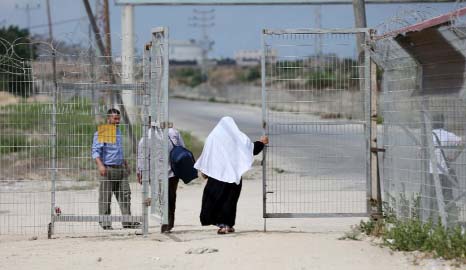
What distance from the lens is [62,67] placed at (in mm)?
12438

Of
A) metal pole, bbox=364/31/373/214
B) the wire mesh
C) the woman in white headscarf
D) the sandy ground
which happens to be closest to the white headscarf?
the woman in white headscarf

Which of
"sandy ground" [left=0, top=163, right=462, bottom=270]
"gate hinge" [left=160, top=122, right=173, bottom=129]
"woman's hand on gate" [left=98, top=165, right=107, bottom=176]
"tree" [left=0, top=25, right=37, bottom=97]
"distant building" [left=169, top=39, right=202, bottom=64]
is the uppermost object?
"distant building" [left=169, top=39, right=202, bottom=64]

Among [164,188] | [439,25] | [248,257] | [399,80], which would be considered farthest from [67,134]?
[439,25]

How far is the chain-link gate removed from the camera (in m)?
11.5

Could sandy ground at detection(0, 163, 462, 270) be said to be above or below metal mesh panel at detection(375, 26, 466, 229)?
below

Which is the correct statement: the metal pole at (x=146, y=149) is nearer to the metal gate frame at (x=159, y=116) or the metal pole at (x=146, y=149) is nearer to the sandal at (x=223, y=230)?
the metal gate frame at (x=159, y=116)

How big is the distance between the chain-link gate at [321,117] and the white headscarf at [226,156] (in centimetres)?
29

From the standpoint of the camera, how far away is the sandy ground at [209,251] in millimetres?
9508

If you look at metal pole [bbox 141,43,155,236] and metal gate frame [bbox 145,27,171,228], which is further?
metal pole [bbox 141,43,155,236]

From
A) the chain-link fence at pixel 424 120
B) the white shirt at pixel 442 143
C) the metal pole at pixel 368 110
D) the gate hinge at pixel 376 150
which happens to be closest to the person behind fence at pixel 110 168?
the metal pole at pixel 368 110

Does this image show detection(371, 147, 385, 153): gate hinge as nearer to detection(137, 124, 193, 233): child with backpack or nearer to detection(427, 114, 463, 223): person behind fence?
detection(427, 114, 463, 223): person behind fence

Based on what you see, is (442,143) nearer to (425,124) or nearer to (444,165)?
(444,165)

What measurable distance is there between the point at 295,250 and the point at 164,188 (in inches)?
81.2

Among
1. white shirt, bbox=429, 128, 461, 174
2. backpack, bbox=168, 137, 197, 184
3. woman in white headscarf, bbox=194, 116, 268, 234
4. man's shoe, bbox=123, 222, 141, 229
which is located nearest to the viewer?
white shirt, bbox=429, 128, 461, 174
